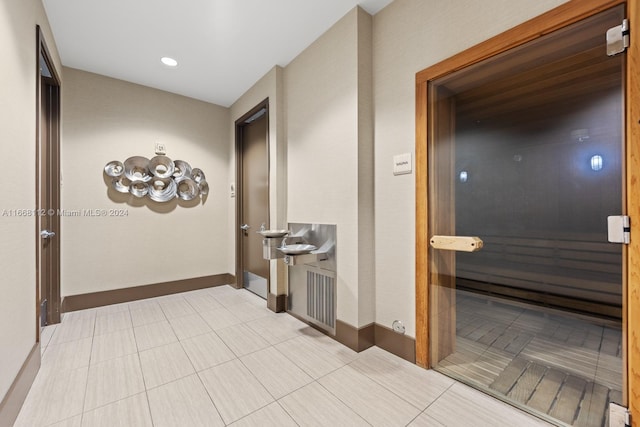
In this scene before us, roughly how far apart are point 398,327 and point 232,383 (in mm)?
1249

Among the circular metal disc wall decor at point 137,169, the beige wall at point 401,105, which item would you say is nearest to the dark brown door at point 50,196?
the circular metal disc wall decor at point 137,169

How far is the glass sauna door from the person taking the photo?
135cm

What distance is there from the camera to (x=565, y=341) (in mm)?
1973

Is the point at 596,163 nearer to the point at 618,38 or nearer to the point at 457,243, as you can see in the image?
the point at 618,38

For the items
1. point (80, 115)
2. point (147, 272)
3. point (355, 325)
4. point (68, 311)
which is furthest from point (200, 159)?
point (355, 325)

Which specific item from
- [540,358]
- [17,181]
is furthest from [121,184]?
[540,358]

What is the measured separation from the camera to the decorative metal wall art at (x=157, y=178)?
338 cm

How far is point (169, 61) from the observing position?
9.76 feet

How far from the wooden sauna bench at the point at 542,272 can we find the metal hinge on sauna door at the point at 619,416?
49 centimetres

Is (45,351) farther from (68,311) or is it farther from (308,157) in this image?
(308,157)

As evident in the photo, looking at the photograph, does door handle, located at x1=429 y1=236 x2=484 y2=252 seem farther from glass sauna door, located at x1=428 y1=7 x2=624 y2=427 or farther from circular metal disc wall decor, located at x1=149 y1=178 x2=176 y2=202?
circular metal disc wall decor, located at x1=149 y1=178 x2=176 y2=202

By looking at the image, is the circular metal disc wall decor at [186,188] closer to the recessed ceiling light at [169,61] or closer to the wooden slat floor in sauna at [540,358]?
the recessed ceiling light at [169,61]

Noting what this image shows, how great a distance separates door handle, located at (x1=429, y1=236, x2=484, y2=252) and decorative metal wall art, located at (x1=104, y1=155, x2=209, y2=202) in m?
3.38

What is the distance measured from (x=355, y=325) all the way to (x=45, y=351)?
254 centimetres
